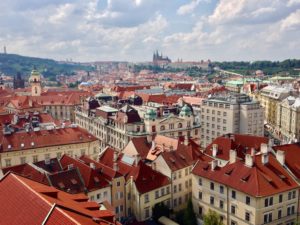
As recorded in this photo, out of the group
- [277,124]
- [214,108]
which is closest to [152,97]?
[214,108]

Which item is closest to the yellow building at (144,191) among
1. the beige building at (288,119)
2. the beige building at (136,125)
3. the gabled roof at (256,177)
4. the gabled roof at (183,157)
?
the gabled roof at (183,157)

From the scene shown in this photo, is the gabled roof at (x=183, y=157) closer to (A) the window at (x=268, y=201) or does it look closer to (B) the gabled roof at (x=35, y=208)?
(A) the window at (x=268, y=201)

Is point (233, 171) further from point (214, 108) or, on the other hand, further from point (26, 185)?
point (214, 108)

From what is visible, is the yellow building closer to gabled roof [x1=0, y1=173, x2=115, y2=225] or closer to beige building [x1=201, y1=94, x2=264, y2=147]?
gabled roof [x1=0, y1=173, x2=115, y2=225]

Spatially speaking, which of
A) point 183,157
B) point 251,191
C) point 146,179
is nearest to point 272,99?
point 183,157

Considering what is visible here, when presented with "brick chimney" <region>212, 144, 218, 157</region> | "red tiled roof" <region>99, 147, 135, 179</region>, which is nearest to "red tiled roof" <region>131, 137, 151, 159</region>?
"red tiled roof" <region>99, 147, 135, 179</region>

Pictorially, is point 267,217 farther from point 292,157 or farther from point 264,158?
point 292,157

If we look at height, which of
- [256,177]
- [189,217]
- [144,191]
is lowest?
[189,217]
